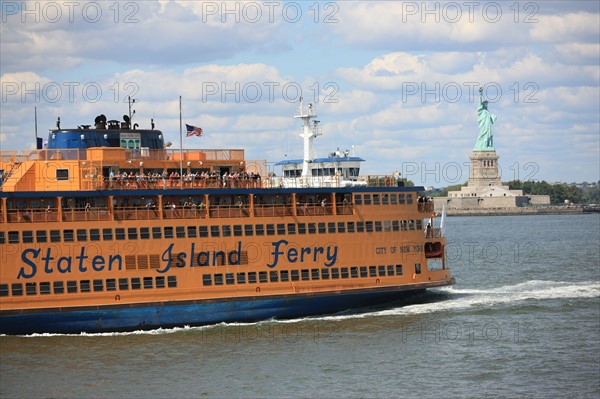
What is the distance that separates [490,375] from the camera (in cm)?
3316

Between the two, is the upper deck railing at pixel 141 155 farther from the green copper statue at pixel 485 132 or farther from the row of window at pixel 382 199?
the green copper statue at pixel 485 132

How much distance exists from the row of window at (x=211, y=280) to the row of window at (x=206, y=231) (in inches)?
60.7

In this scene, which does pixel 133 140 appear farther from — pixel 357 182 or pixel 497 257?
pixel 497 257

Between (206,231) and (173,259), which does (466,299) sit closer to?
(206,231)

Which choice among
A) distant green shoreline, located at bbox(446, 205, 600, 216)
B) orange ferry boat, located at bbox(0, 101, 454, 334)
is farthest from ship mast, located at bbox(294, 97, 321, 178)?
distant green shoreline, located at bbox(446, 205, 600, 216)

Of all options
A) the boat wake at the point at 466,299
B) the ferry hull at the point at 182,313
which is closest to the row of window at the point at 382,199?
the ferry hull at the point at 182,313

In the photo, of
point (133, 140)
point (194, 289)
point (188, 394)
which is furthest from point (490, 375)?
point (133, 140)

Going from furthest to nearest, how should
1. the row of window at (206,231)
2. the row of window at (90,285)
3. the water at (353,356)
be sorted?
the row of window at (206,231) < the row of window at (90,285) < the water at (353,356)

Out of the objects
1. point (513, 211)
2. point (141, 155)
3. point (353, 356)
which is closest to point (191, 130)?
point (141, 155)

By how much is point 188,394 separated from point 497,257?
48595 mm

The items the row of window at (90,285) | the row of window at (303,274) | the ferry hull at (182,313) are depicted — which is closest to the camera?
the row of window at (90,285)

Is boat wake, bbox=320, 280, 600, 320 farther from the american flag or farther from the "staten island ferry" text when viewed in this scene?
the american flag

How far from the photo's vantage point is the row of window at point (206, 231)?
38.1 metres

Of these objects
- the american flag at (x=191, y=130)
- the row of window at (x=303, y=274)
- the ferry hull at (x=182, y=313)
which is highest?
the american flag at (x=191, y=130)
